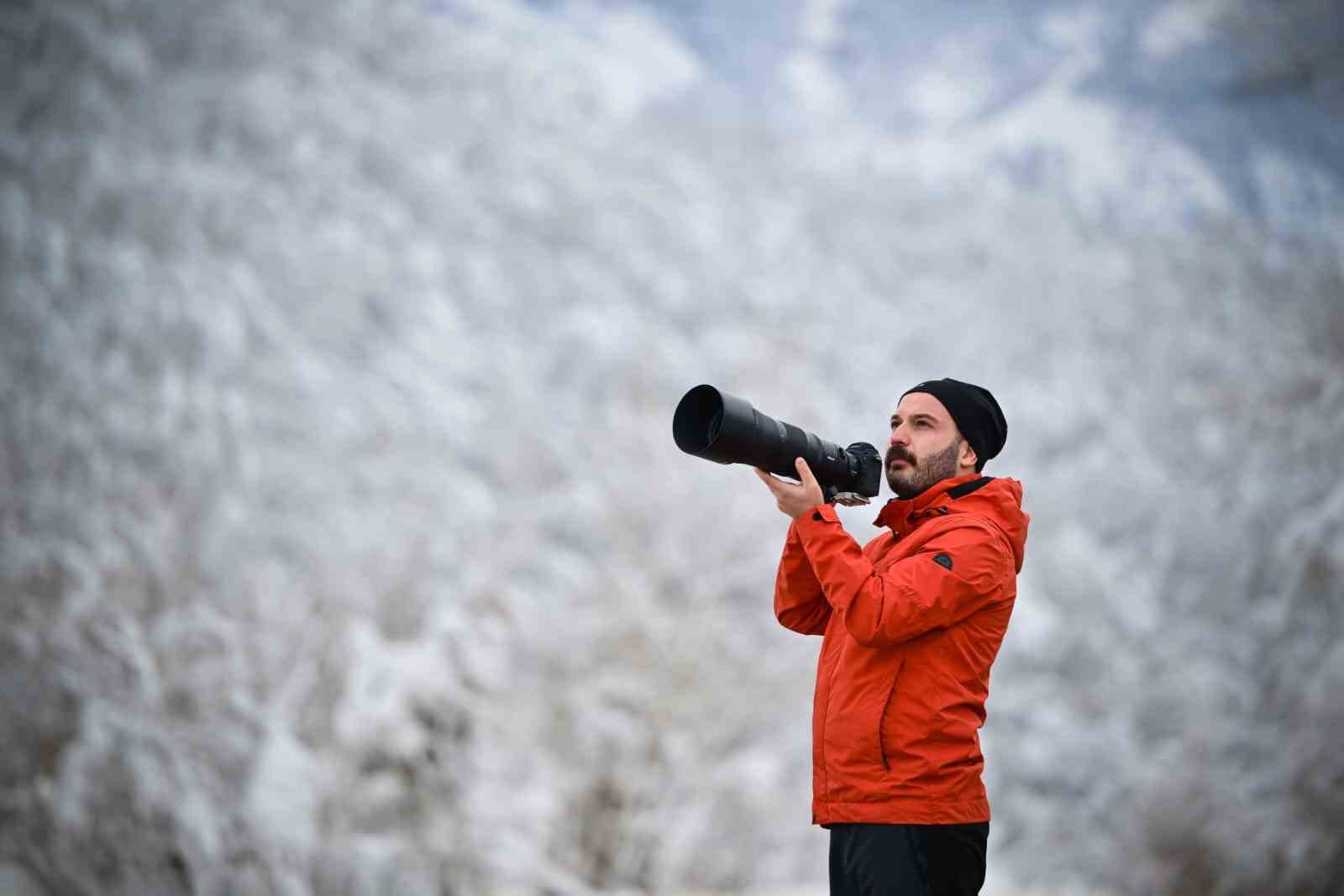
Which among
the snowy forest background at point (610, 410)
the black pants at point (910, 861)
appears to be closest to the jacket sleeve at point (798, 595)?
the black pants at point (910, 861)

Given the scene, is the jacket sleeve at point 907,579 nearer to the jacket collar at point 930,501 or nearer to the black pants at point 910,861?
the jacket collar at point 930,501

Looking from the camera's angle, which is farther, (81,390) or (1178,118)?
(1178,118)

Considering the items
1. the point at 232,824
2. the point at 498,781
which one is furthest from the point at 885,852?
the point at 232,824

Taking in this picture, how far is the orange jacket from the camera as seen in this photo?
1251mm

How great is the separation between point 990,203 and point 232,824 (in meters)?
3.20

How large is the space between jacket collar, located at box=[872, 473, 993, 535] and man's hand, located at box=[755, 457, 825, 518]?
4.8 inches

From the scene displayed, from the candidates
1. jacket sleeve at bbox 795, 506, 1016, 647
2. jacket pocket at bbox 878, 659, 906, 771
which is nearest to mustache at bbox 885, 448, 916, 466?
jacket sleeve at bbox 795, 506, 1016, 647

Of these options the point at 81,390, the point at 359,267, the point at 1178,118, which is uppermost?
the point at 1178,118

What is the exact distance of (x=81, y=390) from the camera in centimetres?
367

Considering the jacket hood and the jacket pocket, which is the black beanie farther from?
the jacket pocket

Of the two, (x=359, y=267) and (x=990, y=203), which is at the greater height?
(x=990, y=203)

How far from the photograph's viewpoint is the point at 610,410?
12.4ft

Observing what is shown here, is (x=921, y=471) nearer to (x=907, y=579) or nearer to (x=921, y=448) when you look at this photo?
(x=921, y=448)

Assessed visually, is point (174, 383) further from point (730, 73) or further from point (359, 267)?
point (730, 73)
